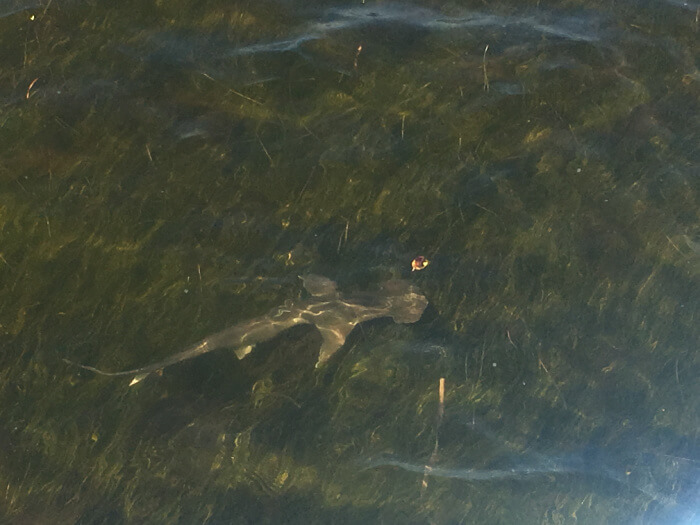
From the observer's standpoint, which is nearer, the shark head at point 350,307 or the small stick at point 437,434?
the shark head at point 350,307

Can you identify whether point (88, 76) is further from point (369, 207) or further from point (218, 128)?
point (369, 207)

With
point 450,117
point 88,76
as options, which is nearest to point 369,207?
point 450,117

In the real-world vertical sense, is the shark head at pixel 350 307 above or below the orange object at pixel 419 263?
below

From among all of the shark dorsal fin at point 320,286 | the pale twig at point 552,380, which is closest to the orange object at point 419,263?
the shark dorsal fin at point 320,286

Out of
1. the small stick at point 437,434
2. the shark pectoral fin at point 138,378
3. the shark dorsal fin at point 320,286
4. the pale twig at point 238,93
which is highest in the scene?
the pale twig at point 238,93

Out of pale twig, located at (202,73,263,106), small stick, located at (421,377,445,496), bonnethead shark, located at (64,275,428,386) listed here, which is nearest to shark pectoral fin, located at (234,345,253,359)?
bonnethead shark, located at (64,275,428,386)

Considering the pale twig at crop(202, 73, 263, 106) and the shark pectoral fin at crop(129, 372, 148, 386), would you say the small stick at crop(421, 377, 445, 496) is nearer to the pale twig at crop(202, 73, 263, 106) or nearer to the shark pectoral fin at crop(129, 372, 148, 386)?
the shark pectoral fin at crop(129, 372, 148, 386)

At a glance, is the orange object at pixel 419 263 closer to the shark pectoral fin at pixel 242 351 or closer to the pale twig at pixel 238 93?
the shark pectoral fin at pixel 242 351
